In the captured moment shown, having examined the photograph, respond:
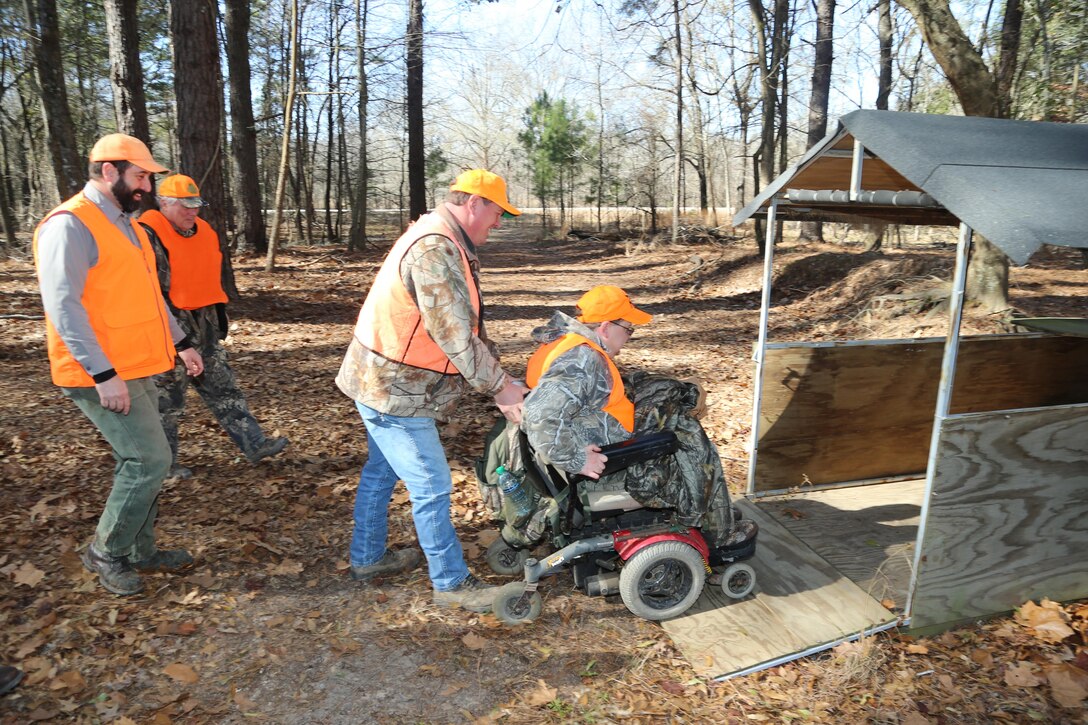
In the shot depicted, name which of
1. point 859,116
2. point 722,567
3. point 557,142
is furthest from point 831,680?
point 557,142

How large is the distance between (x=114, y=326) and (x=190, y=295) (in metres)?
1.65

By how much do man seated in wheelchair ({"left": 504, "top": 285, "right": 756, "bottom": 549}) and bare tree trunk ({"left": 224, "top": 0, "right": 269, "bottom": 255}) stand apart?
1483cm

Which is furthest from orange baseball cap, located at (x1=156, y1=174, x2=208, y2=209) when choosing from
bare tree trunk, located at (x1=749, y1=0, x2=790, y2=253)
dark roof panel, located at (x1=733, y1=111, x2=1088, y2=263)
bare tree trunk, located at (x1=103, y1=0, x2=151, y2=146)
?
bare tree trunk, located at (x1=749, y1=0, x2=790, y2=253)

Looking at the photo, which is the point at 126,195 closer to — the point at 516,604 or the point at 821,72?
the point at 516,604

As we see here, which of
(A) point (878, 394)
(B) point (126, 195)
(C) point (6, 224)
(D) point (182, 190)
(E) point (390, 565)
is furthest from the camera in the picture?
(C) point (6, 224)

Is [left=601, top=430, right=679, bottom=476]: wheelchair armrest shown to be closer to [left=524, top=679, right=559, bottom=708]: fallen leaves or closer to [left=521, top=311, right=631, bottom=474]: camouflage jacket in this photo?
[left=521, top=311, right=631, bottom=474]: camouflage jacket

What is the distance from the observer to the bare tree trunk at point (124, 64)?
9391 millimetres

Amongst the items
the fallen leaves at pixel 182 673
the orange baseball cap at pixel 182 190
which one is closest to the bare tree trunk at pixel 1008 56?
the orange baseball cap at pixel 182 190

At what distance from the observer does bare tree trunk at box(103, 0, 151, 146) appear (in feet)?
30.8

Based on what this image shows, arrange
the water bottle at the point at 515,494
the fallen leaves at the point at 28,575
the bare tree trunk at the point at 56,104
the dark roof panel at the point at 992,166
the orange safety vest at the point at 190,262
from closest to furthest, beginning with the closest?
1. the dark roof panel at the point at 992,166
2. the water bottle at the point at 515,494
3. the fallen leaves at the point at 28,575
4. the orange safety vest at the point at 190,262
5. the bare tree trunk at the point at 56,104

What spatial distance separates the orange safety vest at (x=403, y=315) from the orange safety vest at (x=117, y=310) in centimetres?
118

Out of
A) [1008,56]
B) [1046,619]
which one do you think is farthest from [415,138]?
[1046,619]

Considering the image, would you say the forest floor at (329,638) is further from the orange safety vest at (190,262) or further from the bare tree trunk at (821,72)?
the bare tree trunk at (821,72)

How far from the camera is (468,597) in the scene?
12.0 ft
